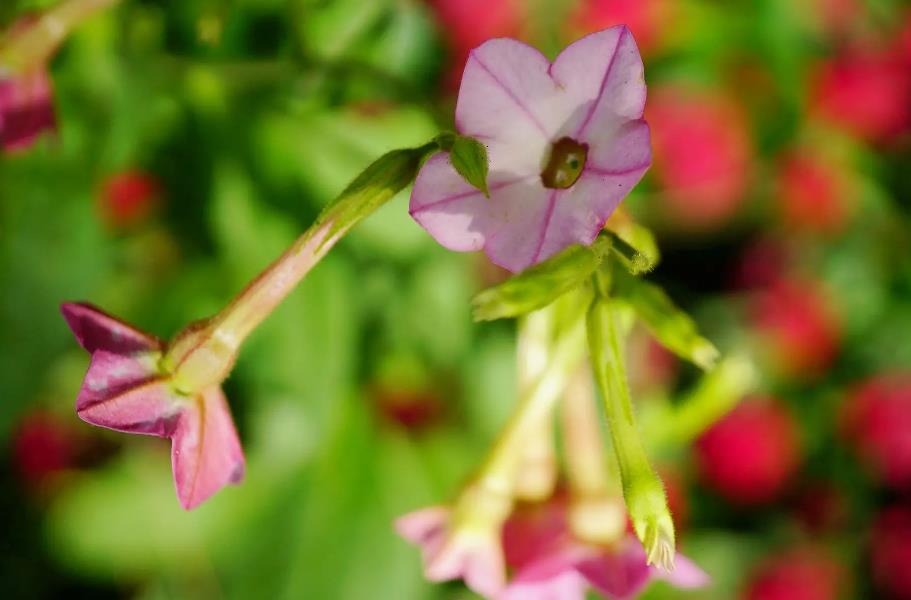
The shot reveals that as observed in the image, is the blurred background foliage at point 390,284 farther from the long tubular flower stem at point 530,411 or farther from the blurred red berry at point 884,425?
the long tubular flower stem at point 530,411

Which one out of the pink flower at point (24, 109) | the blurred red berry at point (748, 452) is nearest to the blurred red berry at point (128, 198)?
the pink flower at point (24, 109)

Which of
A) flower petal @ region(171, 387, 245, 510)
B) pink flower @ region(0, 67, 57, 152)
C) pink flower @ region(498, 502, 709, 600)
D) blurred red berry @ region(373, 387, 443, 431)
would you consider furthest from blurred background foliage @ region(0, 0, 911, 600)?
flower petal @ region(171, 387, 245, 510)

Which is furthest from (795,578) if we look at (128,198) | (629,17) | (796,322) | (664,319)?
(128,198)

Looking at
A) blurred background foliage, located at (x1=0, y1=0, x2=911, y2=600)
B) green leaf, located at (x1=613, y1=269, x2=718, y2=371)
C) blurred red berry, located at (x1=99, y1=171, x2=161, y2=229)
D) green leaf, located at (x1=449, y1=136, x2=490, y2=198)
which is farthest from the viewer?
blurred red berry, located at (x1=99, y1=171, x2=161, y2=229)

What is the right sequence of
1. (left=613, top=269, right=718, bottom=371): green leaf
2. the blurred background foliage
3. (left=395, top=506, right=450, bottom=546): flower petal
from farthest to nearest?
the blurred background foliage → (left=395, top=506, right=450, bottom=546): flower petal → (left=613, top=269, right=718, bottom=371): green leaf

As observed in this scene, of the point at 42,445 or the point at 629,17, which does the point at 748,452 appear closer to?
the point at 629,17

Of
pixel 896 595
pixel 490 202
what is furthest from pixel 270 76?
pixel 896 595

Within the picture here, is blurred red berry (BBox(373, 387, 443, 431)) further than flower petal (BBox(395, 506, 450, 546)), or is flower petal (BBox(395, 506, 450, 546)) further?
blurred red berry (BBox(373, 387, 443, 431))

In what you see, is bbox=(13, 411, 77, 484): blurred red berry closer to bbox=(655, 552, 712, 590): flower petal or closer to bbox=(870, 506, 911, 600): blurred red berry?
bbox=(655, 552, 712, 590): flower petal
